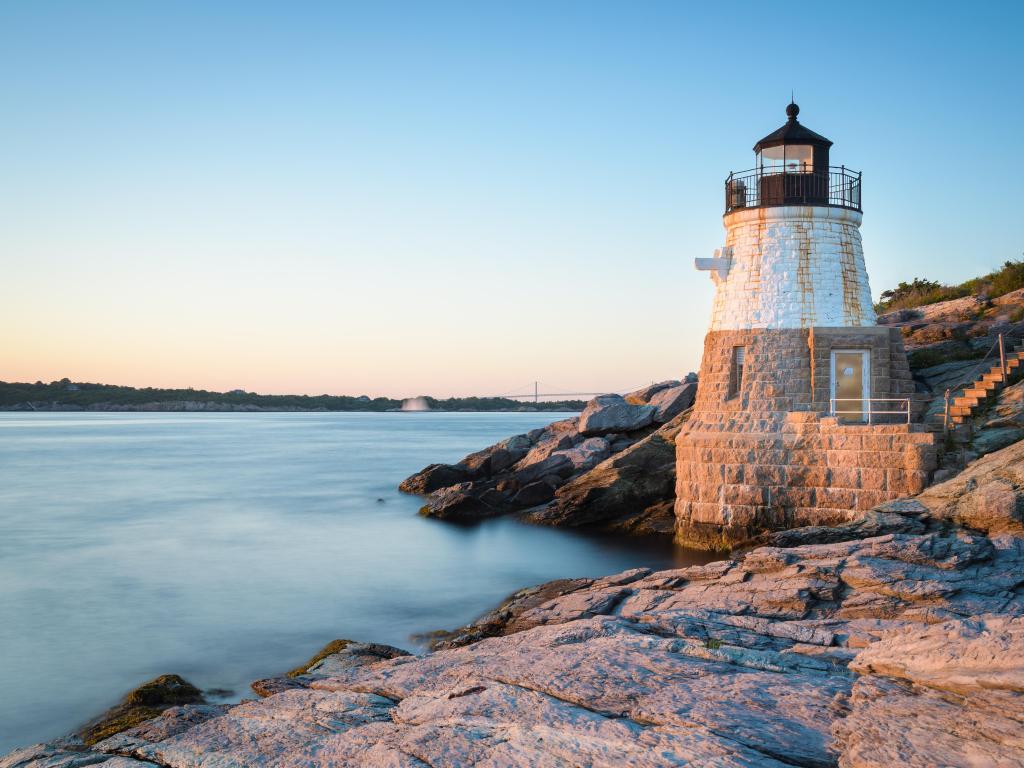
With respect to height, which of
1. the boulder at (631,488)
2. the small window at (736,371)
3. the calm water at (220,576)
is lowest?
the calm water at (220,576)

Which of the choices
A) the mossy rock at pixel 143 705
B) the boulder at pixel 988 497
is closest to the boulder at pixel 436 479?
the boulder at pixel 988 497

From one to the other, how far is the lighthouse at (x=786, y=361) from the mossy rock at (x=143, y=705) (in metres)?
9.71

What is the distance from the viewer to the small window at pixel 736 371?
15.7 meters

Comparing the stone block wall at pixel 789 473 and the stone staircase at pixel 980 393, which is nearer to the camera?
the stone block wall at pixel 789 473

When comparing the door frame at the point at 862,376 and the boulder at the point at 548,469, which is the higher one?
the door frame at the point at 862,376

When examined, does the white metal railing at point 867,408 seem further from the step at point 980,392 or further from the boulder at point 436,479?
the boulder at point 436,479

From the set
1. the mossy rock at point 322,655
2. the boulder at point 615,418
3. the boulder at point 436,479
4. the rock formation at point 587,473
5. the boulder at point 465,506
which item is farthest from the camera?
the boulder at point 436,479

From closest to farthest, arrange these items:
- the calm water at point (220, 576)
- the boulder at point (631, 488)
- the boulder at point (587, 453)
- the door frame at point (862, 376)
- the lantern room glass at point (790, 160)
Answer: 1. the calm water at point (220, 576)
2. the door frame at point (862, 376)
3. the lantern room glass at point (790, 160)
4. the boulder at point (631, 488)
5. the boulder at point (587, 453)

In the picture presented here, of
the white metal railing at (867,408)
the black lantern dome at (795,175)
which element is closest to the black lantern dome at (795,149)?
the black lantern dome at (795,175)

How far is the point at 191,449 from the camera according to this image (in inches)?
2136

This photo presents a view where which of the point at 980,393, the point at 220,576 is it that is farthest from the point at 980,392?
the point at 220,576

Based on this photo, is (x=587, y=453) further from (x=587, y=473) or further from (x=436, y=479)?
(x=436, y=479)

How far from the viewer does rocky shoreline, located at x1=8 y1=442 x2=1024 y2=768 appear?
412 centimetres

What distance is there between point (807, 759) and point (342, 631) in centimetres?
940
